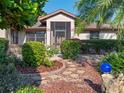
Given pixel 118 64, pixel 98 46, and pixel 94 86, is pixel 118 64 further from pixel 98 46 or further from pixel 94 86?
pixel 98 46

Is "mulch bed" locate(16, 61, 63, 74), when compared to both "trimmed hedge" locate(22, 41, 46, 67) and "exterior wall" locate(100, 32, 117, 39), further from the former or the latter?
"exterior wall" locate(100, 32, 117, 39)

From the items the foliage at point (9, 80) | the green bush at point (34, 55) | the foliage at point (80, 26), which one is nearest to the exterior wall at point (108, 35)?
the green bush at point (34, 55)

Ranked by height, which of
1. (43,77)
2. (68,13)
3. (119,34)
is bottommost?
(43,77)

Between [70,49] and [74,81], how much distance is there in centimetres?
679

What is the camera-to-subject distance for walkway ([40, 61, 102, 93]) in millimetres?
12273

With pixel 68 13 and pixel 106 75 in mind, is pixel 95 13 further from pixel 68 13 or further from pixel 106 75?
pixel 68 13

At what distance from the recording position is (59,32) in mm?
35969

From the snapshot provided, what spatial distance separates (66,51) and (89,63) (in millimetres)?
2263

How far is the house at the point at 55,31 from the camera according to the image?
34812 millimetres

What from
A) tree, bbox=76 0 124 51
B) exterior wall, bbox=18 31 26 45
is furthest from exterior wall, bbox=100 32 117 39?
tree, bbox=76 0 124 51

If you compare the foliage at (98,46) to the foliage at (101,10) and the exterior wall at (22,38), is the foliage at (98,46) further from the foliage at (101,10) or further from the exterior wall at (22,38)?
the foliage at (101,10)

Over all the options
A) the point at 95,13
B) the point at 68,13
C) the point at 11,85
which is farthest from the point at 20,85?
the point at 68,13

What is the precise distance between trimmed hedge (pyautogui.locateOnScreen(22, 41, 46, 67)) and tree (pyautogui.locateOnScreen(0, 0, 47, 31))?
35.4 ft

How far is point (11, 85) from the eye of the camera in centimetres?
951
